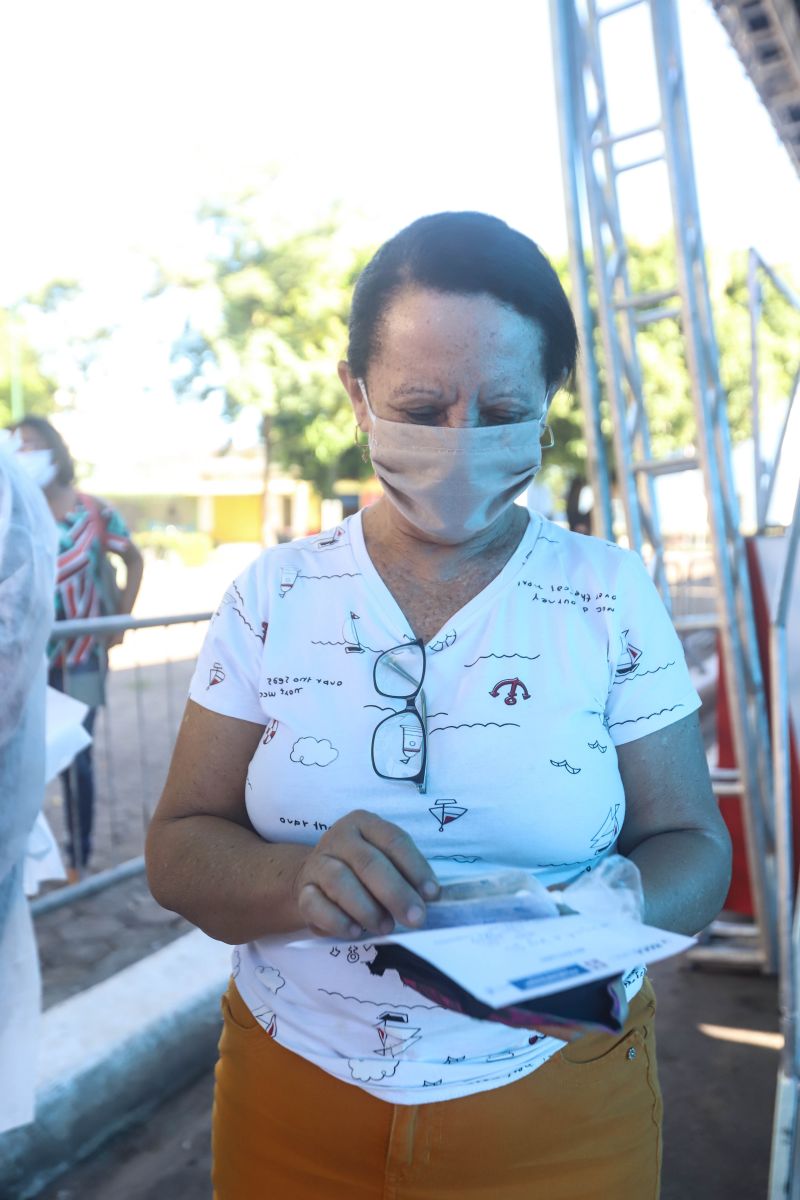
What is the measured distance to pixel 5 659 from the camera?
196 cm

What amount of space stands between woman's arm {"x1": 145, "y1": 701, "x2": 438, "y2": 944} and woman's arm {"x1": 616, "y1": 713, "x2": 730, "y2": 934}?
399mm

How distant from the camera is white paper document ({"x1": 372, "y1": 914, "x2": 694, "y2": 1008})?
3.08 ft

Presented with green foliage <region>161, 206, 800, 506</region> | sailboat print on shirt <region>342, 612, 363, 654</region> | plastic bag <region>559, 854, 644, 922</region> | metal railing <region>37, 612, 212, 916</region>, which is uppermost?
green foliage <region>161, 206, 800, 506</region>

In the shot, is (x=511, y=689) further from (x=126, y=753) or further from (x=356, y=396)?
(x=126, y=753)

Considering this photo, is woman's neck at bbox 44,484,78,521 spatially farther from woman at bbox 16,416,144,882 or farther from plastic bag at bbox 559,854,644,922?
plastic bag at bbox 559,854,644,922

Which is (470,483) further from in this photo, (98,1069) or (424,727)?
(98,1069)

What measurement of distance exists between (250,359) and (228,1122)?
943 inches

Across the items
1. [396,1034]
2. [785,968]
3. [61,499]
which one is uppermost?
[61,499]

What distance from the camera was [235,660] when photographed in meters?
1.45

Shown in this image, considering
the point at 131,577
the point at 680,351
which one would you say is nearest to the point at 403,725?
the point at 131,577

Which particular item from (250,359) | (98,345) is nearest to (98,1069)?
(250,359)

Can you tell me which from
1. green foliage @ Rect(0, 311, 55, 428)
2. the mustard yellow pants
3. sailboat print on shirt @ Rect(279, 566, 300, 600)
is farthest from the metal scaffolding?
green foliage @ Rect(0, 311, 55, 428)

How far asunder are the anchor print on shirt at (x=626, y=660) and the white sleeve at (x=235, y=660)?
1.59 feet

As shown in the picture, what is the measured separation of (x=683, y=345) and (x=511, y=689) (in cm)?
312
